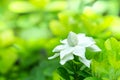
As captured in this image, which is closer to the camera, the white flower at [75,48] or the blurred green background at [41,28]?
the white flower at [75,48]

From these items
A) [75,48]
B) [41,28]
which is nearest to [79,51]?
[75,48]

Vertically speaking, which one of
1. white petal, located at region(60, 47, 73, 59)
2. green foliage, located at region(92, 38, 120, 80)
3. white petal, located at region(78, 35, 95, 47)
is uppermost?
white petal, located at region(78, 35, 95, 47)

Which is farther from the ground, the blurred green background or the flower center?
the blurred green background

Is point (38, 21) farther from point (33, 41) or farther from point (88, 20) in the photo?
point (88, 20)

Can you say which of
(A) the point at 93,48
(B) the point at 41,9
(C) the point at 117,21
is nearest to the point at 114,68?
(A) the point at 93,48

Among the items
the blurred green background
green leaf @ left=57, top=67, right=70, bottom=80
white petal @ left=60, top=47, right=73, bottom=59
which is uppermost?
the blurred green background

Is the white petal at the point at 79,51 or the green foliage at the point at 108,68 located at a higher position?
the white petal at the point at 79,51

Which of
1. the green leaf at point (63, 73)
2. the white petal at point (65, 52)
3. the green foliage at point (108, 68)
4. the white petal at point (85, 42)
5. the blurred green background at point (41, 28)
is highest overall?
the blurred green background at point (41, 28)

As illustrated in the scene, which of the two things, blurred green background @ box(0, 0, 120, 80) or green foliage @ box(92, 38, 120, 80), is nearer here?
green foliage @ box(92, 38, 120, 80)
